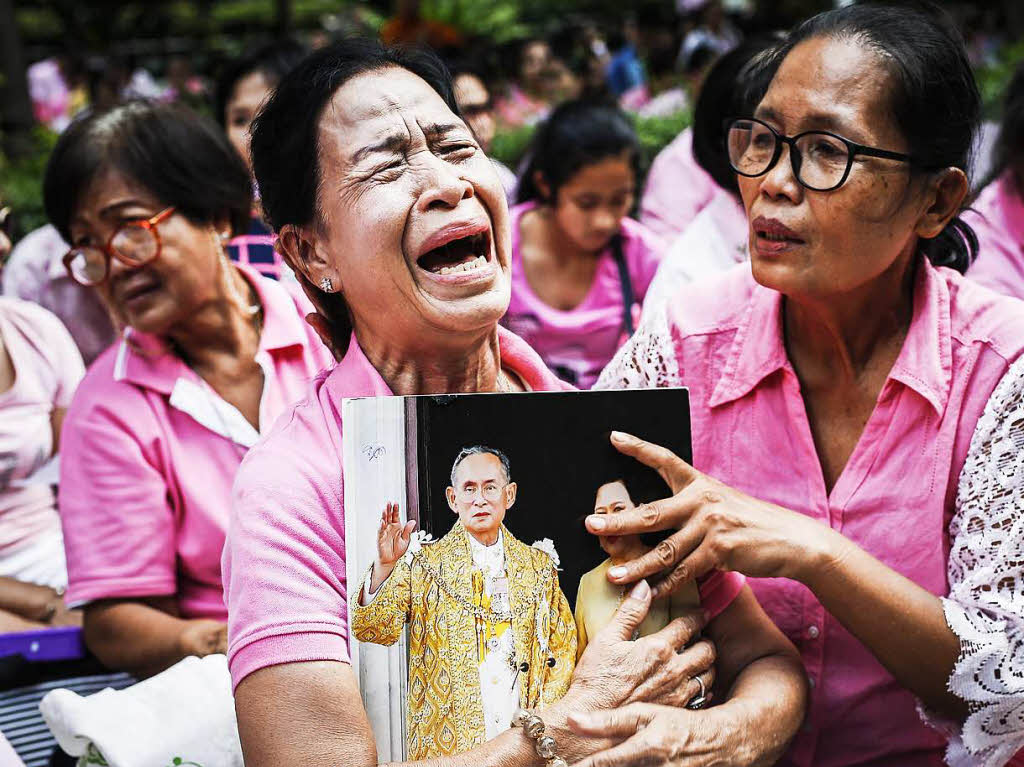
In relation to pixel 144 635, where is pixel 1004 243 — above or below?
above

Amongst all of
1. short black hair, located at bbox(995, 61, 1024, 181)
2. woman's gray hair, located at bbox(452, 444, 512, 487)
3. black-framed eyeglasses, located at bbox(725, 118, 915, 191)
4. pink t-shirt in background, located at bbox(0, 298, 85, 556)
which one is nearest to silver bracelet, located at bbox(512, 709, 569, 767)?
woman's gray hair, located at bbox(452, 444, 512, 487)

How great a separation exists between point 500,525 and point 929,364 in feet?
3.15

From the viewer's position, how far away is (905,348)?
2.31 meters

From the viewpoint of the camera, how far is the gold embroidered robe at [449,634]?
5.97ft

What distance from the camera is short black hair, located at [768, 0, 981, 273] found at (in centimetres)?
220

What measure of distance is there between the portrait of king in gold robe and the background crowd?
1.43ft

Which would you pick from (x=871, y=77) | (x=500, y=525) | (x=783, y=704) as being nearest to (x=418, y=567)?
(x=500, y=525)

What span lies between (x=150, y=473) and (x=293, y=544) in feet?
3.93

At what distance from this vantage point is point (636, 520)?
1.93 metres

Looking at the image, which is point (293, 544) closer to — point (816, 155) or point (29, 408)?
point (816, 155)

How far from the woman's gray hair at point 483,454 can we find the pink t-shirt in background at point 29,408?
218 centimetres

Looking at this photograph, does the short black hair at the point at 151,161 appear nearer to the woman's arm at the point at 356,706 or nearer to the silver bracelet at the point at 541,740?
the woman's arm at the point at 356,706

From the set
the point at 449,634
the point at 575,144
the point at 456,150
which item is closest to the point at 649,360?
the point at 456,150

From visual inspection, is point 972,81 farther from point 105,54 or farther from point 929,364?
point 105,54
